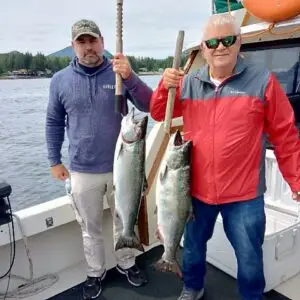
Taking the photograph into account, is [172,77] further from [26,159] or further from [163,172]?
[26,159]

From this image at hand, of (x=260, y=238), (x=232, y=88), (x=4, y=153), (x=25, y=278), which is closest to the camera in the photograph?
(x=232, y=88)

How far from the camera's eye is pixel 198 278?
2.71 m

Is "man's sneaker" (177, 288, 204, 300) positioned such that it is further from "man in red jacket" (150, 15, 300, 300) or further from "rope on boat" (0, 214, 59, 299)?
"rope on boat" (0, 214, 59, 299)

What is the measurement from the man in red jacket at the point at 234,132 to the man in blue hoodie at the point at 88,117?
38 cm

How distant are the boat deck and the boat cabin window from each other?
76.4 inches

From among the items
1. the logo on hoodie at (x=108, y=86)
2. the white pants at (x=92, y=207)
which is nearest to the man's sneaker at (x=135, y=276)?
the white pants at (x=92, y=207)

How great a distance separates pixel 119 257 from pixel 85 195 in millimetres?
695

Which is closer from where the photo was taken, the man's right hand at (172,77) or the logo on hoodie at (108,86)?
the man's right hand at (172,77)

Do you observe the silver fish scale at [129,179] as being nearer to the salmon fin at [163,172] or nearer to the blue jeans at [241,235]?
the salmon fin at [163,172]

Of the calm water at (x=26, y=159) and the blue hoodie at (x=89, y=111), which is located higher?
the blue hoodie at (x=89, y=111)

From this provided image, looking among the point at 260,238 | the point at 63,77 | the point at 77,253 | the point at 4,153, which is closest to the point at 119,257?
the point at 77,253

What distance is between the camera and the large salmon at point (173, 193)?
2.17m

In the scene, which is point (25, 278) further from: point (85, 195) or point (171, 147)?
point (171, 147)

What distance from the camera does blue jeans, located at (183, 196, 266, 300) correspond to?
227 cm
